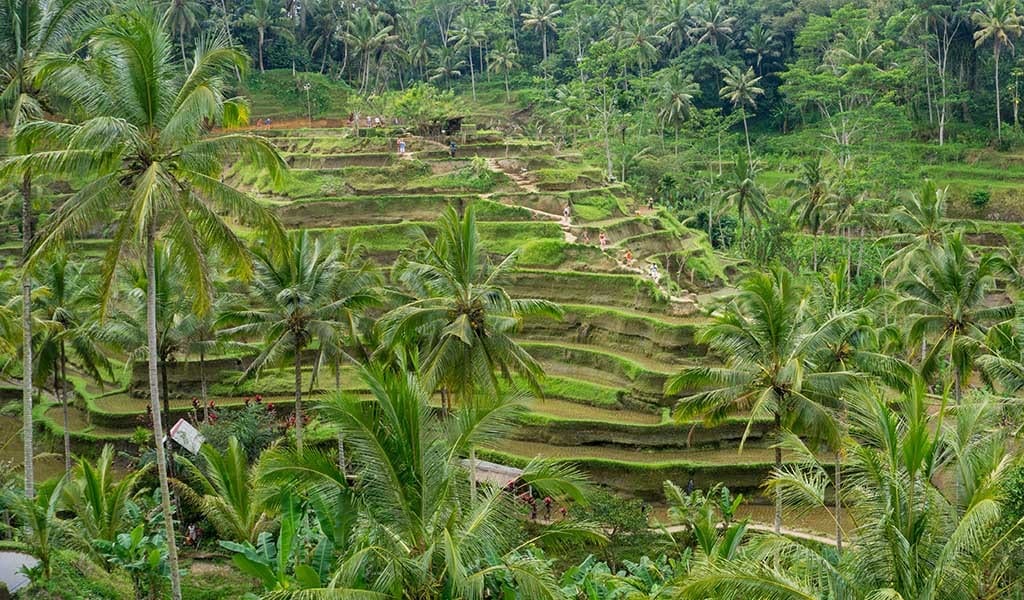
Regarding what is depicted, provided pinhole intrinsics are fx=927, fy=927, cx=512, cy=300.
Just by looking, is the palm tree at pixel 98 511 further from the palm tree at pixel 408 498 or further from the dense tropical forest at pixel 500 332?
the palm tree at pixel 408 498

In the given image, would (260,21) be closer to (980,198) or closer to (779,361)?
(980,198)

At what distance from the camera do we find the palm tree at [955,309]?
25562mm

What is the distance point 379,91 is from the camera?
76000 mm

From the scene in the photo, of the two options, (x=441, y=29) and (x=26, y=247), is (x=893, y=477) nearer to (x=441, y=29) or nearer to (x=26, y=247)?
(x=26, y=247)

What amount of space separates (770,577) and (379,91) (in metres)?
70.3

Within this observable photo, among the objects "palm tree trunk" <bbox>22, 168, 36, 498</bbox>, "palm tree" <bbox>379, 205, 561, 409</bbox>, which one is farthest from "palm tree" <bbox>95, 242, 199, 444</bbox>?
"palm tree" <bbox>379, 205, 561, 409</bbox>

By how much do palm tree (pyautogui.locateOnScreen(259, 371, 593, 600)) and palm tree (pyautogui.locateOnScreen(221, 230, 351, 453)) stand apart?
1134 centimetres

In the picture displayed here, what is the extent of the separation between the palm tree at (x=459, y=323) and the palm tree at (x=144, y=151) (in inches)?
219

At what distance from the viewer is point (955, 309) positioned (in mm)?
26078

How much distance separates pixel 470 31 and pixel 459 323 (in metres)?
64.5

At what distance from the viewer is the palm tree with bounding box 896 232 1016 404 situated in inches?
1006

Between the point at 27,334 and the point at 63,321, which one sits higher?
the point at 27,334

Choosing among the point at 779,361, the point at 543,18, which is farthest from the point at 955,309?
the point at 543,18

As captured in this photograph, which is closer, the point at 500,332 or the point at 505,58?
the point at 500,332
